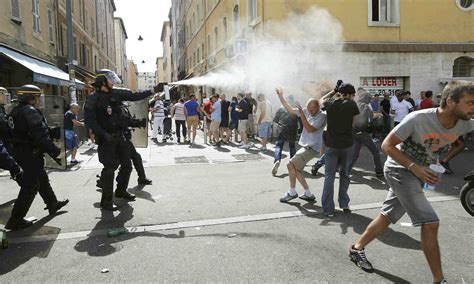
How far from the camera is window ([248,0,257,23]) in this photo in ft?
Result: 53.0

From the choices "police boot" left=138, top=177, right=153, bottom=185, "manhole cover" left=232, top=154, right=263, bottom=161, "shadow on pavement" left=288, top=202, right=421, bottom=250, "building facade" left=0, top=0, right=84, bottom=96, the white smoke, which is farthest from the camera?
the white smoke

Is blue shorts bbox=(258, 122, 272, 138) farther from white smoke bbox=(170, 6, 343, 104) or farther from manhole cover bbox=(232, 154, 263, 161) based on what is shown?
white smoke bbox=(170, 6, 343, 104)

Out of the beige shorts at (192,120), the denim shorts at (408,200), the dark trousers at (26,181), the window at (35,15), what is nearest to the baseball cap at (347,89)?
the denim shorts at (408,200)

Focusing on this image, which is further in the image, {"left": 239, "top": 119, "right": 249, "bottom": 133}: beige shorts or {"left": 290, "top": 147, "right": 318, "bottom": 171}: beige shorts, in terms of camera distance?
{"left": 239, "top": 119, "right": 249, "bottom": 133}: beige shorts

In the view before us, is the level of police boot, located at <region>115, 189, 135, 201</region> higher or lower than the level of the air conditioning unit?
lower

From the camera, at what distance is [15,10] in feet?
46.6

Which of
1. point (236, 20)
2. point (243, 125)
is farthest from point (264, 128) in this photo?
point (236, 20)

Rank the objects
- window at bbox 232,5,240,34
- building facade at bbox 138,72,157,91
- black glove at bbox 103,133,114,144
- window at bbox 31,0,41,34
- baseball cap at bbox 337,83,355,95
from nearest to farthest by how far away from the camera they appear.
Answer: baseball cap at bbox 337,83,355,95, black glove at bbox 103,133,114,144, window at bbox 31,0,41,34, window at bbox 232,5,240,34, building facade at bbox 138,72,157,91

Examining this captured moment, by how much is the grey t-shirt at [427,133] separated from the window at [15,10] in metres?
14.5

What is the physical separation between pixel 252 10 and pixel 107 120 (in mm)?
12635

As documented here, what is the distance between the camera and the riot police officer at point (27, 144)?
4641mm

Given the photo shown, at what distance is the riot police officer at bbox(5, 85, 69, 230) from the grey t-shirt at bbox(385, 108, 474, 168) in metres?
3.77

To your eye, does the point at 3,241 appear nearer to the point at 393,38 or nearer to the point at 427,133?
the point at 427,133

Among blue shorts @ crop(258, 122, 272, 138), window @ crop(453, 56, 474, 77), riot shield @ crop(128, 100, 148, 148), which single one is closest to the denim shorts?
riot shield @ crop(128, 100, 148, 148)
